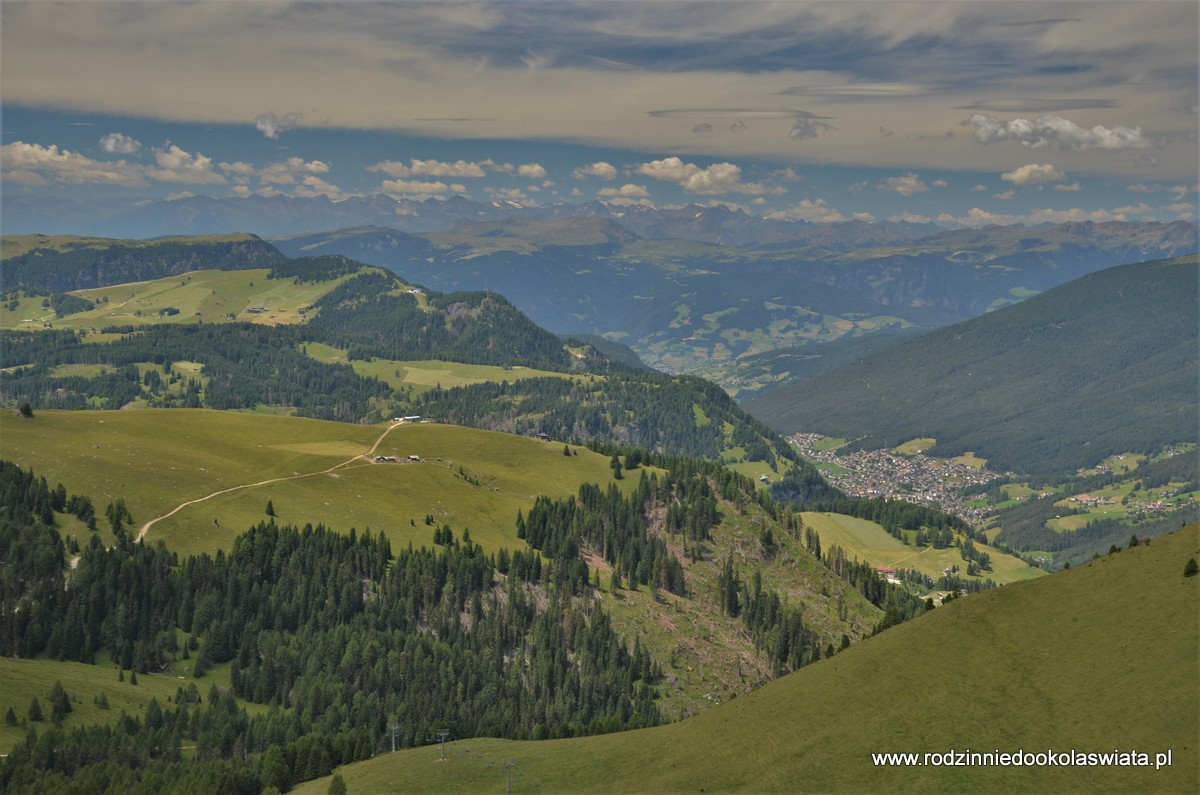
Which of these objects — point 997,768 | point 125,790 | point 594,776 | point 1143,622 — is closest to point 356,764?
point 125,790

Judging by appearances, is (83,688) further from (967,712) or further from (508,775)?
(967,712)

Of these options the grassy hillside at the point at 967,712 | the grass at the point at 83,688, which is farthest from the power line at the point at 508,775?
the grass at the point at 83,688

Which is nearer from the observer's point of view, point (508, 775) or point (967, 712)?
point (967, 712)

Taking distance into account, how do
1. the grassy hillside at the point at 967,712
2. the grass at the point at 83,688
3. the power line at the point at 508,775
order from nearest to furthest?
1. the grassy hillside at the point at 967,712
2. the power line at the point at 508,775
3. the grass at the point at 83,688

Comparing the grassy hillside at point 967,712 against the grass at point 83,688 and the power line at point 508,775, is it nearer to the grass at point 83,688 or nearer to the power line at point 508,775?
the power line at point 508,775

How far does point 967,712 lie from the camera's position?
336 feet

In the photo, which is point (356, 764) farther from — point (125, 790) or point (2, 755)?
point (2, 755)

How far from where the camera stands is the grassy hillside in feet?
300

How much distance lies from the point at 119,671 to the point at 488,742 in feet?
268

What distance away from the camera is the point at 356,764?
149 meters

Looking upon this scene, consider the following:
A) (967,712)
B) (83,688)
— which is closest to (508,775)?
(967,712)

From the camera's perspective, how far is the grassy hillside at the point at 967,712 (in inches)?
3602

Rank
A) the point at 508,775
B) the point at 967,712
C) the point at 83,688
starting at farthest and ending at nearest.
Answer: the point at 83,688
the point at 508,775
the point at 967,712

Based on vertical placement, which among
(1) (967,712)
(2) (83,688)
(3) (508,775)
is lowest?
(2) (83,688)
